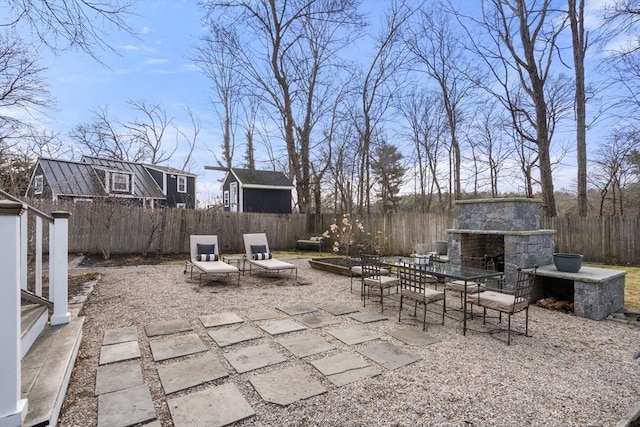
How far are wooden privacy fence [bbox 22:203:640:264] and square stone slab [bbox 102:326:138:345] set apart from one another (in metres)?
6.67

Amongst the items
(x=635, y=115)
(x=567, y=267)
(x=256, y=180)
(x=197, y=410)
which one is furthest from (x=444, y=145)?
(x=197, y=410)

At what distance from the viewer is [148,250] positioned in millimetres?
10273

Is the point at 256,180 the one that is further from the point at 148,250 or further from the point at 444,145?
the point at 444,145

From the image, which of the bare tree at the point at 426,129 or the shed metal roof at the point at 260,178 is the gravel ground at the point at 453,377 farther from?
the shed metal roof at the point at 260,178

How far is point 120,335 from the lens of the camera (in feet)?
11.3

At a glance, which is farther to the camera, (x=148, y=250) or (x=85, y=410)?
(x=148, y=250)

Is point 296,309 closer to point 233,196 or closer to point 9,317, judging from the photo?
point 9,317

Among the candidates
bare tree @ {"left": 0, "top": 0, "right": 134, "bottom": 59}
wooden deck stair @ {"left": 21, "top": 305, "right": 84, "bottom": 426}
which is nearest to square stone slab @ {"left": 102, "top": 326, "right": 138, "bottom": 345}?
wooden deck stair @ {"left": 21, "top": 305, "right": 84, "bottom": 426}

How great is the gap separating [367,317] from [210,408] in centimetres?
257

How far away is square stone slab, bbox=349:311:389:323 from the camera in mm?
4177

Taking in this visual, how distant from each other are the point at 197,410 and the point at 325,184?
16122 mm

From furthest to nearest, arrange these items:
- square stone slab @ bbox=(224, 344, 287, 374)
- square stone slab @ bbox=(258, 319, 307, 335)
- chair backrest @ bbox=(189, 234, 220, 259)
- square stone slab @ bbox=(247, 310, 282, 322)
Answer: chair backrest @ bbox=(189, 234, 220, 259)
square stone slab @ bbox=(247, 310, 282, 322)
square stone slab @ bbox=(258, 319, 307, 335)
square stone slab @ bbox=(224, 344, 287, 374)

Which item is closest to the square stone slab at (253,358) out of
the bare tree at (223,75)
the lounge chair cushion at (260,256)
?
the lounge chair cushion at (260,256)

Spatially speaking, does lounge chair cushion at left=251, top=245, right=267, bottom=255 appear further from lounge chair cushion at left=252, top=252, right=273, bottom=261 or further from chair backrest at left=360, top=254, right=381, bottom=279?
chair backrest at left=360, top=254, right=381, bottom=279
